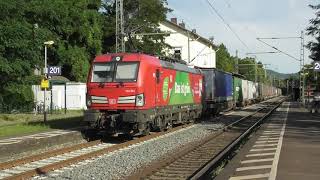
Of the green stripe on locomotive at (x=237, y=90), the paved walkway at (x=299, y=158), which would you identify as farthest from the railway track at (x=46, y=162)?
the green stripe on locomotive at (x=237, y=90)

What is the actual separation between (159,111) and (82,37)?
3367cm

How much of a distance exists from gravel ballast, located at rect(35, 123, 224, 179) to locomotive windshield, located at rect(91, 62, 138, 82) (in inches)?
101

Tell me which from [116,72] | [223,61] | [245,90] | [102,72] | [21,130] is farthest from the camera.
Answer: [223,61]

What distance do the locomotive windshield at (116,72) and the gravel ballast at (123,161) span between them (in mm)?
2554

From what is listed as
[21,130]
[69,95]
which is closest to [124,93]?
[21,130]

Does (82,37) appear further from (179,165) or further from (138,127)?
(179,165)

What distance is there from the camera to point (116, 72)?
21.5m

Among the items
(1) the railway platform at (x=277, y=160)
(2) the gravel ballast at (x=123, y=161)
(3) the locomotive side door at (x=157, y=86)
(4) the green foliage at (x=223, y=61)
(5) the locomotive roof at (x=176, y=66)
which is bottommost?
(2) the gravel ballast at (x=123, y=161)

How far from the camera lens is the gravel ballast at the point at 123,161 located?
12.9 meters

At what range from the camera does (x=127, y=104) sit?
69.1 feet

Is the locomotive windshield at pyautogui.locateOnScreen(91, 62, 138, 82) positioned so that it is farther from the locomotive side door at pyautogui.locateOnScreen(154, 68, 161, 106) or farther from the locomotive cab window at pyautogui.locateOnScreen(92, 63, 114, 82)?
the locomotive side door at pyautogui.locateOnScreen(154, 68, 161, 106)

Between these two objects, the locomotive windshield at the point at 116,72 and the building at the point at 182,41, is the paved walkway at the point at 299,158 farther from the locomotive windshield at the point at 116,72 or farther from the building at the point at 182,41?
the building at the point at 182,41

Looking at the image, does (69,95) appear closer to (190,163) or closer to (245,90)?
(245,90)

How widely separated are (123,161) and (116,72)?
22.0 feet
